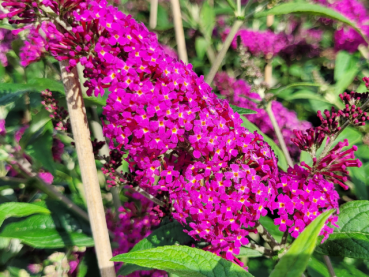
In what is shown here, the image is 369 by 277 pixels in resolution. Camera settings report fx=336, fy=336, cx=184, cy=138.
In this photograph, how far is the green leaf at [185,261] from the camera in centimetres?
80

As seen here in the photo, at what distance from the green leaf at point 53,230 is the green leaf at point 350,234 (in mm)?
998

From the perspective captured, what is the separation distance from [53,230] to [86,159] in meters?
0.76

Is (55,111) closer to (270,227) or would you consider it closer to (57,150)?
(57,150)

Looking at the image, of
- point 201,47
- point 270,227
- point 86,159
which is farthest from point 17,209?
point 201,47

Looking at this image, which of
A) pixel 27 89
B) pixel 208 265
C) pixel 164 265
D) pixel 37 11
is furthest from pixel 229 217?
pixel 27 89

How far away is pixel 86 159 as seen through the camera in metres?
0.97

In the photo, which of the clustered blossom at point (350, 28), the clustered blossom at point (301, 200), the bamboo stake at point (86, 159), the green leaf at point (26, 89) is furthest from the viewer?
the clustered blossom at point (350, 28)

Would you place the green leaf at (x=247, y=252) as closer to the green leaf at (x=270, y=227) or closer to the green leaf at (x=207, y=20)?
the green leaf at (x=270, y=227)

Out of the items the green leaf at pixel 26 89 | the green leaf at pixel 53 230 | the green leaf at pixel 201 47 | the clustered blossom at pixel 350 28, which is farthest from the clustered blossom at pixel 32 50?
the clustered blossom at pixel 350 28

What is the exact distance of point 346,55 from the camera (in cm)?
273

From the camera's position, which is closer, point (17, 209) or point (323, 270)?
point (17, 209)

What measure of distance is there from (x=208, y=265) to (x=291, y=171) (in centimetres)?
53

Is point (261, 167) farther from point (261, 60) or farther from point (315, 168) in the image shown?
point (261, 60)

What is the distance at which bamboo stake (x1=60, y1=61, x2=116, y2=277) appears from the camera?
94cm
